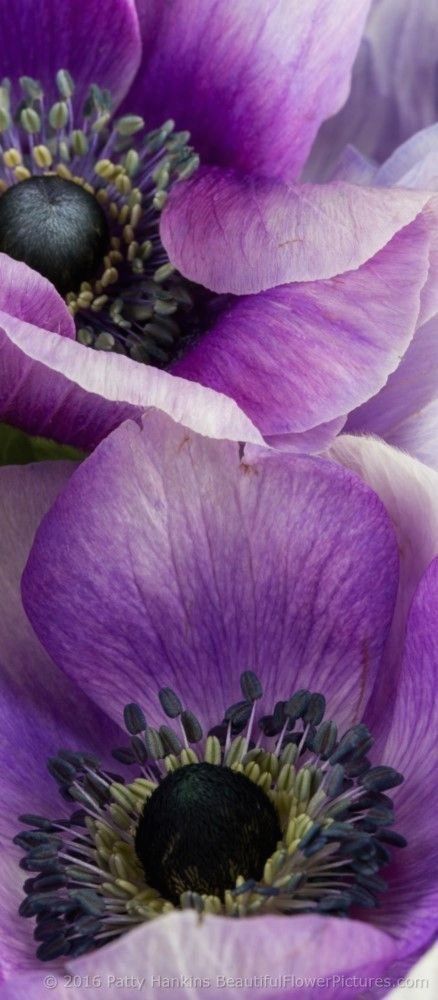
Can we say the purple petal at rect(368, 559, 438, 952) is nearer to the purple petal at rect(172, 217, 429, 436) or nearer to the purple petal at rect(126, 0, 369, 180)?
the purple petal at rect(172, 217, 429, 436)

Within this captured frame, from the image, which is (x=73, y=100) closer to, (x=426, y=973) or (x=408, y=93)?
(x=408, y=93)

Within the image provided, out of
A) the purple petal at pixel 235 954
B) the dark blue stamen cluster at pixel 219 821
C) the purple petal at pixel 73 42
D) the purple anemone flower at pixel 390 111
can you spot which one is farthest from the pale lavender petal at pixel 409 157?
the purple petal at pixel 235 954

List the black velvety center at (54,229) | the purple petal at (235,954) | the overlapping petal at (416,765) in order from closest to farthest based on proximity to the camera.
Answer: the purple petal at (235,954) < the overlapping petal at (416,765) < the black velvety center at (54,229)

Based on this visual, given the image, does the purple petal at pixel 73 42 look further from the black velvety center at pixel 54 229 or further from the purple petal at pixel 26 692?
the purple petal at pixel 26 692

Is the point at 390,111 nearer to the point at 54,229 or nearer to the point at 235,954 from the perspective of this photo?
the point at 54,229

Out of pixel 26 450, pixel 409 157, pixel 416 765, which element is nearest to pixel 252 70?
pixel 409 157
